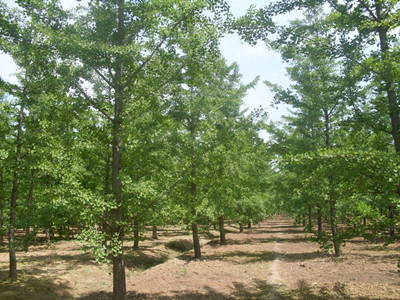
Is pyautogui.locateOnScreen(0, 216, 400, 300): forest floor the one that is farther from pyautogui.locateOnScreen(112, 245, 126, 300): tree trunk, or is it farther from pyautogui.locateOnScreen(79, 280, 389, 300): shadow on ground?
pyautogui.locateOnScreen(112, 245, 126, 300): tree trunk

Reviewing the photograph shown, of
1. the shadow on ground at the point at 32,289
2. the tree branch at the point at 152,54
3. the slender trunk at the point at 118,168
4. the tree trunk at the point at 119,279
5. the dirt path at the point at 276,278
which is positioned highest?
the tree branch at the point at 152,54

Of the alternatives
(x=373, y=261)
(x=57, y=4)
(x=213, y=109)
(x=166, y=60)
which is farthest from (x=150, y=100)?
(x=373, y=261)

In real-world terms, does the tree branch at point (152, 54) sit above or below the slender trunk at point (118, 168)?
above

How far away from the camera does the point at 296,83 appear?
1716cm

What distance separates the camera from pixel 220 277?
39.8ft

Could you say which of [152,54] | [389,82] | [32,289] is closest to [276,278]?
[389,82]

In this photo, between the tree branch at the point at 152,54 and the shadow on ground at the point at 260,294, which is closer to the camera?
the tree branch at the point at 152,54

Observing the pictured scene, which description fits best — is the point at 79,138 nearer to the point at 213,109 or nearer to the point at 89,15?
the point at 89,15

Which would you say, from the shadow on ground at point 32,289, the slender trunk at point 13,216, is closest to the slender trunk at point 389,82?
the shadow on ground at point 32,289

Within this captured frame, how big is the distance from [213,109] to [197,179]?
321 inches

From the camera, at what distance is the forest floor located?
31.7 feet

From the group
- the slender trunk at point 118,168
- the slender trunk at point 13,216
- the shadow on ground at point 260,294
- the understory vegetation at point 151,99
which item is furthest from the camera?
the slender trunk at point 13,216

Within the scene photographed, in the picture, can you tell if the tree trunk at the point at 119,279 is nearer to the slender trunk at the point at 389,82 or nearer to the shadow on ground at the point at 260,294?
the shadow on ground at the point at 260,294

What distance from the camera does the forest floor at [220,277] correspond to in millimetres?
9656
